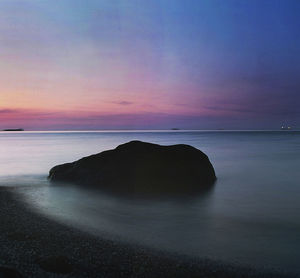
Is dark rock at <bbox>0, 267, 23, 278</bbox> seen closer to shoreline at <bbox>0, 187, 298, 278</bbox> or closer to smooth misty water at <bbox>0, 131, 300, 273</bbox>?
shoreline at <bbox>0, 187, 298, 278</bbox>

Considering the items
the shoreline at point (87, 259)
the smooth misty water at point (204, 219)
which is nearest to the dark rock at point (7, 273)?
the shoreline at point (87, 259)

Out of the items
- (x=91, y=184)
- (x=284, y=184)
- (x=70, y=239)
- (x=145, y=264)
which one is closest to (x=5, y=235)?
(x=70, y=239)

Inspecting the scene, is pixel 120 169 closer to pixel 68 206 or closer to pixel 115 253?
pixel 68 206

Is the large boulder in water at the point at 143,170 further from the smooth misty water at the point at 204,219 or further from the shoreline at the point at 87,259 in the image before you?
the shoreline at the point at 87,259

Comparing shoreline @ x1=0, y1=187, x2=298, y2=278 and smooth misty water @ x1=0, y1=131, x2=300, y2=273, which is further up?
shoreline @ x1=0, y1=187, x2=298, y2=278

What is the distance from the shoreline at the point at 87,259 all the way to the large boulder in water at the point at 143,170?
7.89 metres

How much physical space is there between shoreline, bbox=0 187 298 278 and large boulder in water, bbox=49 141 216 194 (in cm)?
789

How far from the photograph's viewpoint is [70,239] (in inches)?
357

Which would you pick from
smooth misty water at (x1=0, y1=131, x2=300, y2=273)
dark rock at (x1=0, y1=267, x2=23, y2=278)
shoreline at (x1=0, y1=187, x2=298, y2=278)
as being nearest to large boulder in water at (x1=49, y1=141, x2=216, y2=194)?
smooth misty water at (x1=0, y1=131, x2=300, y2=273)

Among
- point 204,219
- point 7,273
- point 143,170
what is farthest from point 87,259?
point 143,170

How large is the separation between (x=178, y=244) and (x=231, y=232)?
2257 mm

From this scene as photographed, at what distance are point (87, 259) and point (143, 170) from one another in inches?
418

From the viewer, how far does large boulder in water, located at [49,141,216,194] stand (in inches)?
696

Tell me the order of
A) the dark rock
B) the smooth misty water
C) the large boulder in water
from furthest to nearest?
the large boulder in water
the smooth misty water
the dark rock
